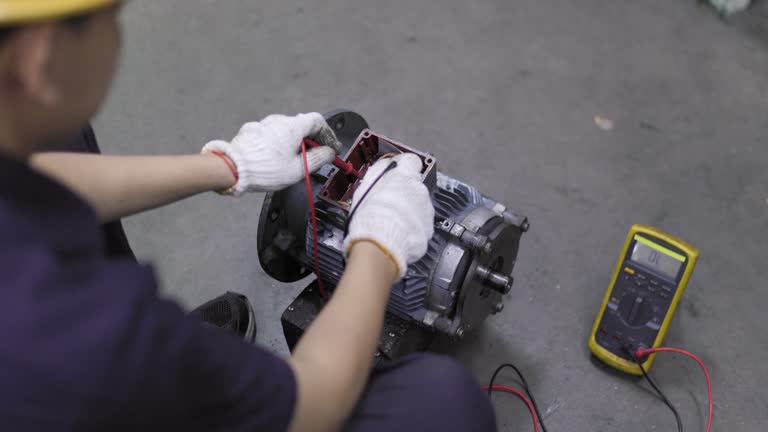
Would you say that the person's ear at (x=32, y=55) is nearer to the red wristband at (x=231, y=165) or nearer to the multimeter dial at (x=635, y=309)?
the red wristband at (x=231, y=165)

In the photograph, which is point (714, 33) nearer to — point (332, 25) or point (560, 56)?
point (560, 56)

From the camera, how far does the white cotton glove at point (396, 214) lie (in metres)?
0.92

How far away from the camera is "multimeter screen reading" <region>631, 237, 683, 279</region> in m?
1.28

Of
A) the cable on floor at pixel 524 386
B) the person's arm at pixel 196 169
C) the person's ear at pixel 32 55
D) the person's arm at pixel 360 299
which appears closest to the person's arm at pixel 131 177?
the person's arm at pixel 196 169

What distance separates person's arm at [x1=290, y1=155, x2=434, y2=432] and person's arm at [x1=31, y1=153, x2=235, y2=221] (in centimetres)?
24

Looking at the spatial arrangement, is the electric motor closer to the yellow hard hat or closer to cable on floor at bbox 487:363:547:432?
cable on floor at bbox 487:363:547:432

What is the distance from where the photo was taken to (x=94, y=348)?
0.54 m

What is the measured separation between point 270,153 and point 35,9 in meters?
0.56

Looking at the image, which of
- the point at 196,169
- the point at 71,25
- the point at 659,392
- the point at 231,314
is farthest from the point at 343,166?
the point at 659,392

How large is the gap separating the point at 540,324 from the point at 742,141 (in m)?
0.84

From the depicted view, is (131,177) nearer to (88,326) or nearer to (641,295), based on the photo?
(88,326)

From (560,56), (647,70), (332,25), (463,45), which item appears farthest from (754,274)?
(332,25)

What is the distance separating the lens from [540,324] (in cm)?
148

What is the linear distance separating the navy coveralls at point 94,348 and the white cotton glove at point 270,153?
423 mm
